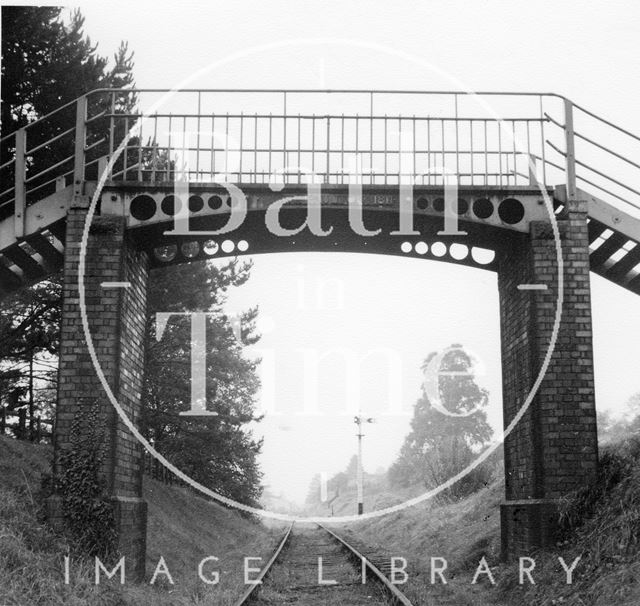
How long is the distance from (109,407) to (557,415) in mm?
5626

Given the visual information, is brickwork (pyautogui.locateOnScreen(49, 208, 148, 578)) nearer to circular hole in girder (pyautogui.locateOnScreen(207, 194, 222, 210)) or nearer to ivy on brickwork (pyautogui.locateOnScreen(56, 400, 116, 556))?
ivy on brickwork (pyautogui.locateOnScreen(56, 400, 116, 556))

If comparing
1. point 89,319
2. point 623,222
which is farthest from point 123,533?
point 623,222

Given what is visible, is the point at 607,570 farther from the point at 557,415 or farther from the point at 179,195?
the point at 179,195

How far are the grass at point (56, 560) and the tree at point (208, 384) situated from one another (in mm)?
4633

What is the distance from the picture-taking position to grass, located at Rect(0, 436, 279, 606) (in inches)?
322

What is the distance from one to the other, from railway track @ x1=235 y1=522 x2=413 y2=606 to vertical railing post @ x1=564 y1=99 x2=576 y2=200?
562cm

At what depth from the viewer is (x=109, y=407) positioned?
10867 mm

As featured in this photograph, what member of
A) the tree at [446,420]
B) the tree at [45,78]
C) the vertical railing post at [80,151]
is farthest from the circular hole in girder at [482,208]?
the tree at [446,420]

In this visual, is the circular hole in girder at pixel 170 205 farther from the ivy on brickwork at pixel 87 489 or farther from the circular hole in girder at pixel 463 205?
the circular hole in girder at pixel 463 205

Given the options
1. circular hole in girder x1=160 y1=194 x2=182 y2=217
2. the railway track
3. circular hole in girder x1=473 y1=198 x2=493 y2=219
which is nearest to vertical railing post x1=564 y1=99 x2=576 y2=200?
circular hole in girder x1=473 y1=198 x2=493 y2=219

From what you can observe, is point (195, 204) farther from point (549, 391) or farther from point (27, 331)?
point (27, 331)

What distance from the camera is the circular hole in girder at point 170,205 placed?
1155cm

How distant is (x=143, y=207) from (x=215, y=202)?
972 mm

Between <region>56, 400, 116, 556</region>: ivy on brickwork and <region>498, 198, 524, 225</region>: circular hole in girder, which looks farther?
<region>498, 198, 524, 225</region>: circular hole in girder
